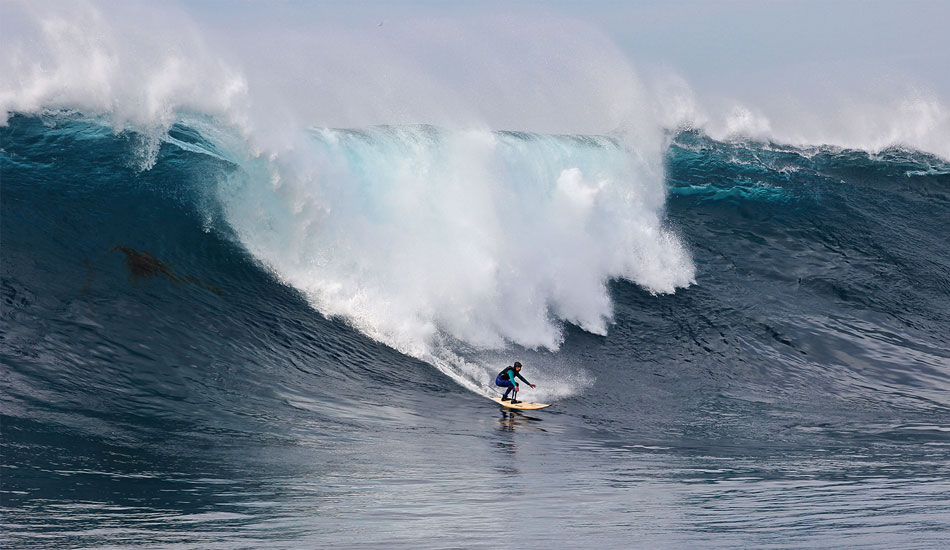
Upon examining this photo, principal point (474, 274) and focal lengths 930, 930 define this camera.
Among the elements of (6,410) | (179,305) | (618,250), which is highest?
(618,250)

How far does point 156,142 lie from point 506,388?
8.91 meters

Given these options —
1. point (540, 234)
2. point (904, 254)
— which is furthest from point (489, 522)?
point (904, 254)

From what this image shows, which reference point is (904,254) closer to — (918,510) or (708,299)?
(708,299)

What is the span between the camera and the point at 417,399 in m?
13.6

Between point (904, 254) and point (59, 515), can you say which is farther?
point (904, 254)

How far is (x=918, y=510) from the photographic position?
8.27 meters

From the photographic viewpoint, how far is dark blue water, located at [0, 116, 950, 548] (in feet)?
25.5

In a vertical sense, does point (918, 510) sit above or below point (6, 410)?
below

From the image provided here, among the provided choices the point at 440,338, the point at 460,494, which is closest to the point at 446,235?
the point at 440,338

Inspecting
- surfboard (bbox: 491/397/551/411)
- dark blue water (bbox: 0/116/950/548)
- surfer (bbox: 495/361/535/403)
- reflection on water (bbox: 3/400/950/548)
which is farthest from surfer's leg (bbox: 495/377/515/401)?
reflection on water (bbox: 3/400/950/548)

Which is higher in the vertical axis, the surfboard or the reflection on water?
the surfboard

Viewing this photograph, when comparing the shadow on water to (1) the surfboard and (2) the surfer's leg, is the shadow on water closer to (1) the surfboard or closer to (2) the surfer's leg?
(2) the surfer's leg

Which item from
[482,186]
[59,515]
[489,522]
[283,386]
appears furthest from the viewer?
[482,186]

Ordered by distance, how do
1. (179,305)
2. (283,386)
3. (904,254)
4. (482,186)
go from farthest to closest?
1. (904,254)
2. (482,186)
3. (179,305)
4. (283,386)
